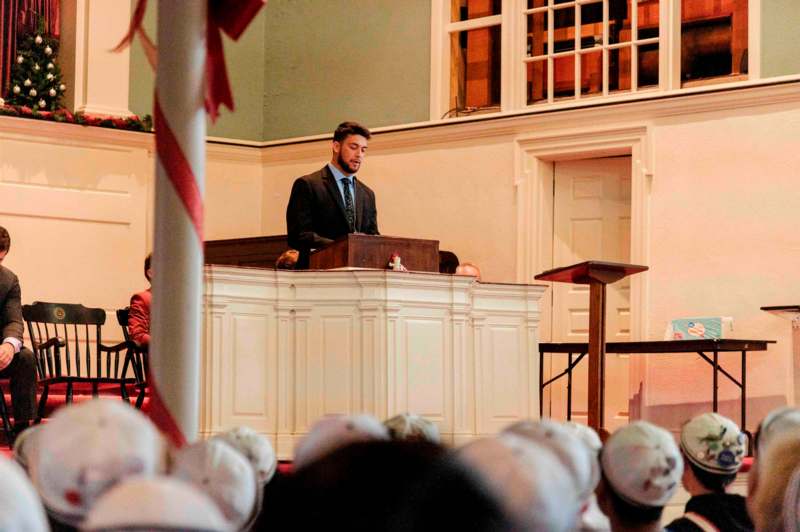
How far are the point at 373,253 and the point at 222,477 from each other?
16.4ft

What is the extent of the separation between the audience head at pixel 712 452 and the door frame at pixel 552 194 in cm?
676

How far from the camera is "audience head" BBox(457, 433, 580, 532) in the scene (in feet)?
3.72

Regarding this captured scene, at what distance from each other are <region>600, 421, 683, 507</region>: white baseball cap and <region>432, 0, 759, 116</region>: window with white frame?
25.2 ft

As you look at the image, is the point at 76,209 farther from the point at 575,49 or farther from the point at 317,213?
the point at 575,49

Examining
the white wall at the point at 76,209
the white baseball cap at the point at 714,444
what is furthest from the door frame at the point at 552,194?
the white baseball cap at the point at 714,444

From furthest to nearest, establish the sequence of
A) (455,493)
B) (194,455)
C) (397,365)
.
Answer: (397,365), (194,455), (455,493)

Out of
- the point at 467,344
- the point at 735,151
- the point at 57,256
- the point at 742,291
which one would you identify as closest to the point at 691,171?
the point at 735,151

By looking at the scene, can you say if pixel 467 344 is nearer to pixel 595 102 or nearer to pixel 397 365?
pixel 397 365

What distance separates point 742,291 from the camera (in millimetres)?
9047

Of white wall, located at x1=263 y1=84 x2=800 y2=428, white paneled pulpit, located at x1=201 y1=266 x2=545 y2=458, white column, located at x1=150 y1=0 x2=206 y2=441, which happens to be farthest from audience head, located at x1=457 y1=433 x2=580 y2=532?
white wall, located at x1=263 y1=84 x2=800 y2=428

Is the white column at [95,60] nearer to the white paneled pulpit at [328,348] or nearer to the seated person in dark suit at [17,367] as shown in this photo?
the seated person in dark suit at [17,367]

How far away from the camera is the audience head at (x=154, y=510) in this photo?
1.06 meters

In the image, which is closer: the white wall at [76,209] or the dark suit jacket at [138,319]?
the dark suit jacket at [138,319]

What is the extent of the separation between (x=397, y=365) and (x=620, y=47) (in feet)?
13.5
